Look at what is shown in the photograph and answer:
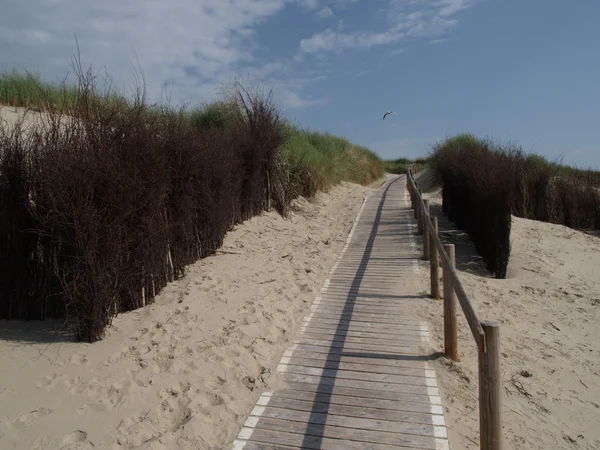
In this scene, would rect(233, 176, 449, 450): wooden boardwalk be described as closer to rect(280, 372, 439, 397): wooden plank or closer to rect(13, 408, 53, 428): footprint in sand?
rect(280, 372, 439, 397): wooden plank

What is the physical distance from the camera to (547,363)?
Result: 5.58 metres

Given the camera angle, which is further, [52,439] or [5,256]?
[5,256]

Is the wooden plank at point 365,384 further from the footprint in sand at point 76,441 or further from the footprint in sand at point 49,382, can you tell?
the footprint in sand at point 49,382

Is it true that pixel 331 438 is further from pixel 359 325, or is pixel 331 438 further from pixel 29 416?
pixel 29 416

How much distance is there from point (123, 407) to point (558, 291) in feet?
25.8

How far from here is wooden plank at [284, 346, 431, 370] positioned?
16.0ft

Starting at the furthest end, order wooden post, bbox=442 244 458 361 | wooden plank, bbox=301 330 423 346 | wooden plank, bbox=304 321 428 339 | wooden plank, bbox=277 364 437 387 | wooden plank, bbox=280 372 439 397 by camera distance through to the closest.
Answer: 1. wooden plank, bbox=304 321 428 339
2. wooden plank, bbox=301 330 423 346
3. wooden post, bbox=442 244 458 361
4. wooden plank, bbox=277 364 437 387
5. wooden plank, bbox=280 372 439 397

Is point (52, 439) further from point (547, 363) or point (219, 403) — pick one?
point (547, 363)

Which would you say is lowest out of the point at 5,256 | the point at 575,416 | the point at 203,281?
the point at 575,416

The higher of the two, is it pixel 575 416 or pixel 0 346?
pixel 0 346

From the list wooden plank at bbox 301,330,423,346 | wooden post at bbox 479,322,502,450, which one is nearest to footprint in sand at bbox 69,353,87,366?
wooden plank at bbox 301,330,423,346

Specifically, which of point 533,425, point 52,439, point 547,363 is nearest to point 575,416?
point 533,425

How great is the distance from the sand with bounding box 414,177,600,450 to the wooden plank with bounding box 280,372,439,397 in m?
0.20

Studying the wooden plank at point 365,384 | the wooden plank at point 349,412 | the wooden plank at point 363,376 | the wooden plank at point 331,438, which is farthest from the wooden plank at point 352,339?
the wooden plank at point 331,438
